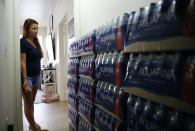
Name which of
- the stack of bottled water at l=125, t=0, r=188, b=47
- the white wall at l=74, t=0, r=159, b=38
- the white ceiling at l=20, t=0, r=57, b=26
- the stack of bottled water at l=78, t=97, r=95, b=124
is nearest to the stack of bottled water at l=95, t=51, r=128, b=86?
the stack of bottled water at l=125, t=0, r=188, b=47

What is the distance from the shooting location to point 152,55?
65 centimetres

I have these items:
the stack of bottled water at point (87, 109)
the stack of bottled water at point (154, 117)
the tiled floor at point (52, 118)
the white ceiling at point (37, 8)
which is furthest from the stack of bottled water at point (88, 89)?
the white ceiling at point (37, 8)

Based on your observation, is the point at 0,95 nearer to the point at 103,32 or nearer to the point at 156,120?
the point at 103,32

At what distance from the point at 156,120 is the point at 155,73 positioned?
0.55 feet

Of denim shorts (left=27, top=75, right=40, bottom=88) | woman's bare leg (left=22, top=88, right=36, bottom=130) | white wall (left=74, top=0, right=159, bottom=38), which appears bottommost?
woman's bare leg (left=22, top=88, right=36, bottom=130)

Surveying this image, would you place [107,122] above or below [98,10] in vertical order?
below

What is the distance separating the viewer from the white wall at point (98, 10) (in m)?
1.18

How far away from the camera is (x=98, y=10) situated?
1725 mm

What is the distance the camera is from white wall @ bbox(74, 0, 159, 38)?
3.86 feet

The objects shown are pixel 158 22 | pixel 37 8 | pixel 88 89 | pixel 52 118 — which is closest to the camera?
pixel 158 22

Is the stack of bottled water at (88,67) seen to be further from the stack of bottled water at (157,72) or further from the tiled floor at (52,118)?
the tiled floor at (52,118)

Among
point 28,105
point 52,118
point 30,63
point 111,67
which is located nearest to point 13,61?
point 30,63

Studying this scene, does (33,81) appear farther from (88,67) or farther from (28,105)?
(88,67)

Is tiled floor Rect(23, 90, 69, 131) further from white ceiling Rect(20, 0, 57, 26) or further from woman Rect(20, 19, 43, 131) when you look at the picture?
white ceiling Rect(20, 0, 57, 26)
